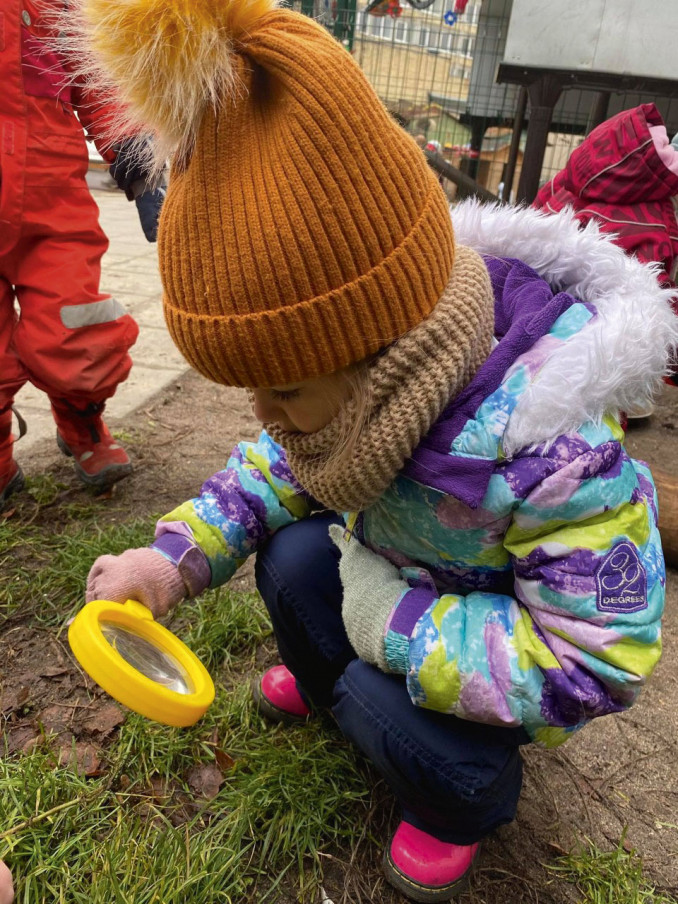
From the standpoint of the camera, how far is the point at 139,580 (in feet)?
4.11

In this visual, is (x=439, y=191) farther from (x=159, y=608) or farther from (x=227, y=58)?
(x=159, y=608)

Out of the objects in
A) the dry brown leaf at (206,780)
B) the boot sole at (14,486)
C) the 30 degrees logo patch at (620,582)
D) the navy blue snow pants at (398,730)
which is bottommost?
the boot sole at (14,486)

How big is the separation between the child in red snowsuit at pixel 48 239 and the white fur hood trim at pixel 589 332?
1169 mm

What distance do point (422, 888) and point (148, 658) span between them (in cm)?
60

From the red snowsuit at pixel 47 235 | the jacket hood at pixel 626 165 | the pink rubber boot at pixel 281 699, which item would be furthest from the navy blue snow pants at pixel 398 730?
the jacket hood at pixel 626 165

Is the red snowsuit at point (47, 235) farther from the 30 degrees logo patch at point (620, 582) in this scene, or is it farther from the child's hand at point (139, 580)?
the 30 degrees logo patch at point (620, 582)

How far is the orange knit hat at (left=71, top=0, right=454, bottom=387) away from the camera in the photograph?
0.89 m

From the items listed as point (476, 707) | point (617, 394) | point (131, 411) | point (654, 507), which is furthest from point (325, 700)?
point (131, 411)

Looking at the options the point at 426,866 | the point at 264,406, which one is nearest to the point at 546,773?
the point at 426,866

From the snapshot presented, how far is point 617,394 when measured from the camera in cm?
102

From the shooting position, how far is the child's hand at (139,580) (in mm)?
1236

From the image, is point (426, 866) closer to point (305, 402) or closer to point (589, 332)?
point (305, 402)

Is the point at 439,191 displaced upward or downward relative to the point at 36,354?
upward

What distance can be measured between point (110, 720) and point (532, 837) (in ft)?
2.87
